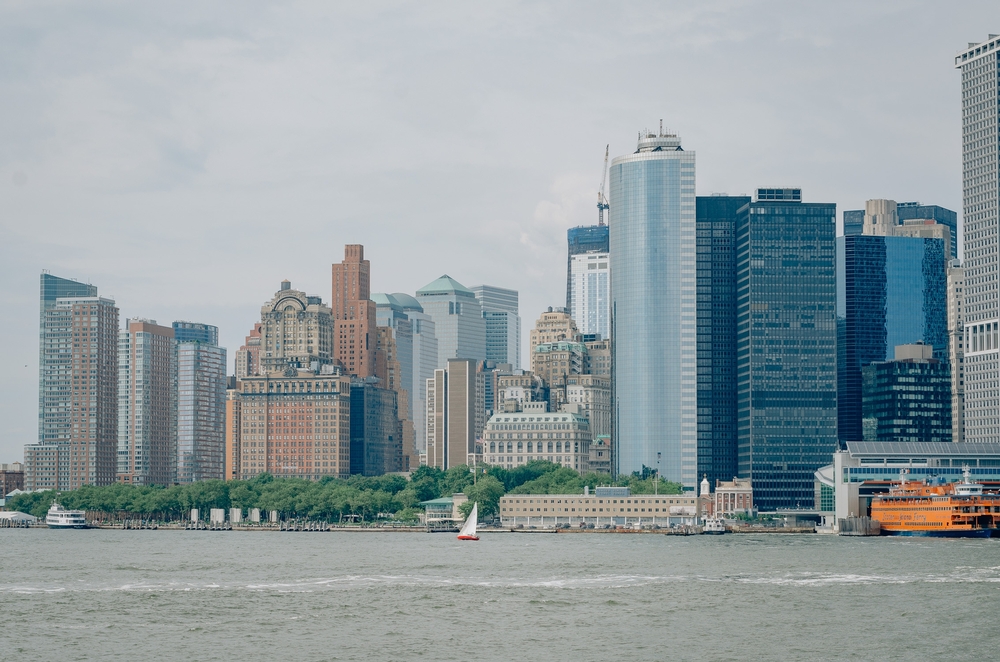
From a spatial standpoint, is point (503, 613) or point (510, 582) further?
point (510, 582)

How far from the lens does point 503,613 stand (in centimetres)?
12850

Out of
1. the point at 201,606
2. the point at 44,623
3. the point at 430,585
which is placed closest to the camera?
the point at 44,623

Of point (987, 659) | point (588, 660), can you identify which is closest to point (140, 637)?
point (588, 660)

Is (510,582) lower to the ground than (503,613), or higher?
lower

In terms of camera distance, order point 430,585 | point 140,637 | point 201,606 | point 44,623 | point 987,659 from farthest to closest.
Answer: point 430,585 < point 201,606 < point 44,623 < point 140,637 < point 987,659

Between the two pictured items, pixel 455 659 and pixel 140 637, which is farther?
pixel 140 637

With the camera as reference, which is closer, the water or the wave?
the water

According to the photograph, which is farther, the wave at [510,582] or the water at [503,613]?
the wave at [510,582]

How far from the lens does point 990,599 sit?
13738 cm

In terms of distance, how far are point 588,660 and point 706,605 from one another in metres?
34.1

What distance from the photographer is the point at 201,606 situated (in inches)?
5236

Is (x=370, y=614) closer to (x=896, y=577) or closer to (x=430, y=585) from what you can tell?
(x=430, y=585)

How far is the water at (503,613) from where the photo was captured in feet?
349

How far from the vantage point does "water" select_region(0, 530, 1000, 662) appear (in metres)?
106
